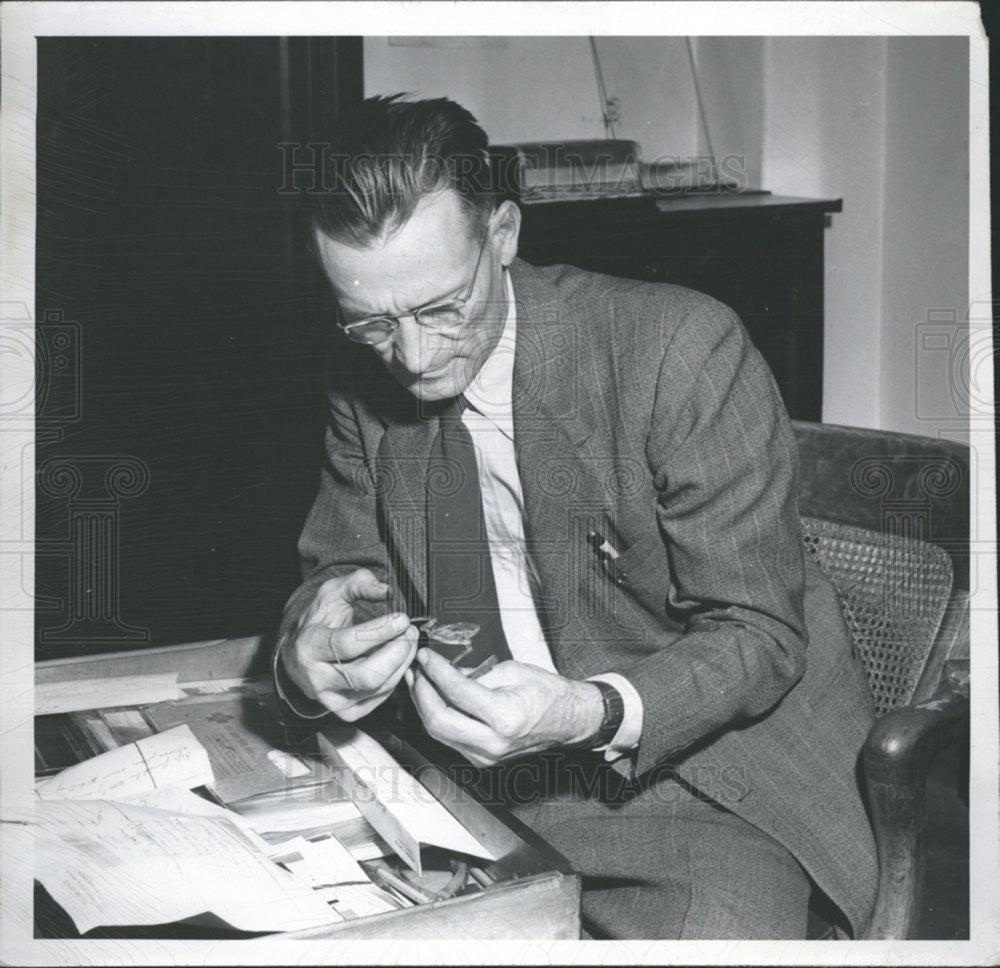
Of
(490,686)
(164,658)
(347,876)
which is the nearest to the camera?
(347,876)

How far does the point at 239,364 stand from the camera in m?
2.23

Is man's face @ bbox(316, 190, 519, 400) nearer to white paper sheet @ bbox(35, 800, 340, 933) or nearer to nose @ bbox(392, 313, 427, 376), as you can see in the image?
nose @ bbox(392, 313, 427, 376)

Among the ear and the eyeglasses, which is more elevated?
the ear

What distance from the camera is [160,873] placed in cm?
101

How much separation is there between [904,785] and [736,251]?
130 centimetres

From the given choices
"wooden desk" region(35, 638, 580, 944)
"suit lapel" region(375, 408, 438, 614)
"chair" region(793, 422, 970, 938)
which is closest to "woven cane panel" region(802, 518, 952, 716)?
"chair" region(793, 422, 970, 938)

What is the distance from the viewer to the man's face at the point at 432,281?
1294mm

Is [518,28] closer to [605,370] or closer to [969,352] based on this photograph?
[605,370]

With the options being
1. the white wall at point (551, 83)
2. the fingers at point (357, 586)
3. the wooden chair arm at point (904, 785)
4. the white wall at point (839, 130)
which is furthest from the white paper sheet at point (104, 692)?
the white wall at point (551, 83)

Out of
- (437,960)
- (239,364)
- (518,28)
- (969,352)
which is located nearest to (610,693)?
(437,960)

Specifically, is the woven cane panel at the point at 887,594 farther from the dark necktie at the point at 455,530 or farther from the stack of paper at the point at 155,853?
the stack of paper at the point at 155,853

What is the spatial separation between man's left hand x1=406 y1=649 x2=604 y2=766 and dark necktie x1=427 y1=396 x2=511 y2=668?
0.94ft

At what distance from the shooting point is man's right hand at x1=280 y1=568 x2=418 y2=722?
1204 millimetres

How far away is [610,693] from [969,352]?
0.58 meters
